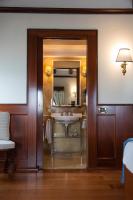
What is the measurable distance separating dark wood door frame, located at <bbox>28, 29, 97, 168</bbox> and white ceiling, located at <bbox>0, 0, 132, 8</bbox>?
1.31ft

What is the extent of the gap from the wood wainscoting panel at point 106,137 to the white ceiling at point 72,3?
1.77 m

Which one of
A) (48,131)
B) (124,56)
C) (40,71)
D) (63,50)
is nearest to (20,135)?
(40,71)

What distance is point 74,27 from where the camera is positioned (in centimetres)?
491

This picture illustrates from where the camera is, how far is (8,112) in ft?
15.7

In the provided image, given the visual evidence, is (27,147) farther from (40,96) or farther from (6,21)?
(6,21)

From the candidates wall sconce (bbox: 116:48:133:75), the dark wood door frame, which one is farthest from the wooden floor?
wall sconce (bbox: 116:48:133:75)

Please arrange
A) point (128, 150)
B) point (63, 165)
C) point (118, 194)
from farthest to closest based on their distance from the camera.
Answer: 1. point (63, 165)
2. point (118, 194)
3. point (128, 150)

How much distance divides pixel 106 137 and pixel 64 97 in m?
2.17

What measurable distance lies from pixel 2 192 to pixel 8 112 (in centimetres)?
147

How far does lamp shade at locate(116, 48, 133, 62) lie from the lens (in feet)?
15.7

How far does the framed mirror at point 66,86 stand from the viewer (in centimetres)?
686

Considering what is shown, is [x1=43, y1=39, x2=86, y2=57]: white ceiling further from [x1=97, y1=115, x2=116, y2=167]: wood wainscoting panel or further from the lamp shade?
[x1=97, y1=115, x2=116, y2=167]: wood wainscoting panel

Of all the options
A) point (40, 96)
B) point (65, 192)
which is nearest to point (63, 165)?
point (40, 96)

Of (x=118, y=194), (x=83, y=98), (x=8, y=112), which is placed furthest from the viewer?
(x=83, y=98)
